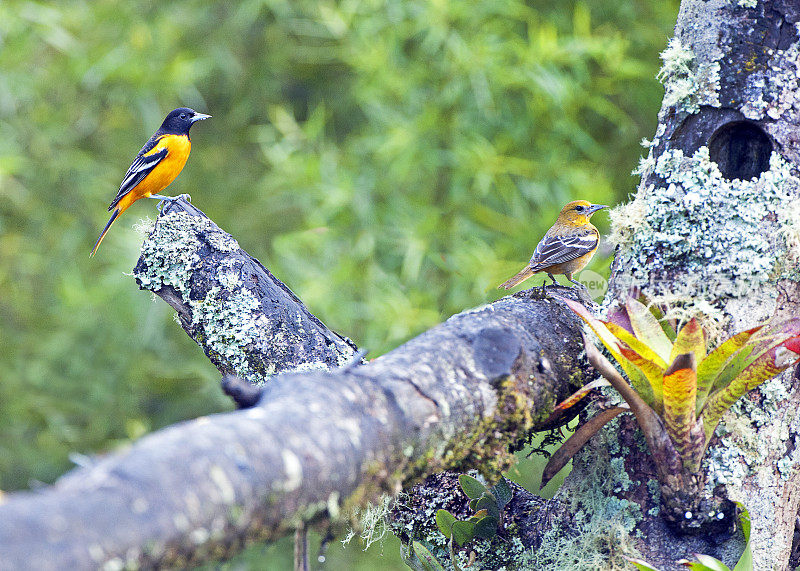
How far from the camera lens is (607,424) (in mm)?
799

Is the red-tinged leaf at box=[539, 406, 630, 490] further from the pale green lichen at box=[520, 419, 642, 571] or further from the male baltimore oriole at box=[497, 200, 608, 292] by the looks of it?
the male baltimore oriole at box=[497, 200, 608, 292]

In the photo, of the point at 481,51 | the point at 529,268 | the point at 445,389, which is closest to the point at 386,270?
the point at 481,51

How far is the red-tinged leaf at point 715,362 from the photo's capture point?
2.22 ft

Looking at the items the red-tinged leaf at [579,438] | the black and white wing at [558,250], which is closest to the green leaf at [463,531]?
the red-tinged leaf at [579,438]

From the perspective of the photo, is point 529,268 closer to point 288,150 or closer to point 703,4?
point 703,4

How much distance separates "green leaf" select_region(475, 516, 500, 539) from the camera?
83 centimetres

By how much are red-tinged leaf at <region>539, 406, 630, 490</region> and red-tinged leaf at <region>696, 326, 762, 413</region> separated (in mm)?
74

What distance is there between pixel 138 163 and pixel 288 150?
45.7 inches

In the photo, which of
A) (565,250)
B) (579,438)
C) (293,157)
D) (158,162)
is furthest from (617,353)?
(293,157)

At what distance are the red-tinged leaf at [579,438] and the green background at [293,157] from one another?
1.48 m

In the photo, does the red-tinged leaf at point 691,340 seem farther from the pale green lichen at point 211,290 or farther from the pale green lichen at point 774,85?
the pale green lichen at point 211,290

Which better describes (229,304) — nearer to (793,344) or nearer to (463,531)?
(463,531)

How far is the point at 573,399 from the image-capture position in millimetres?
760

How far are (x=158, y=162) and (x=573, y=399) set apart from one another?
112 centimetres
